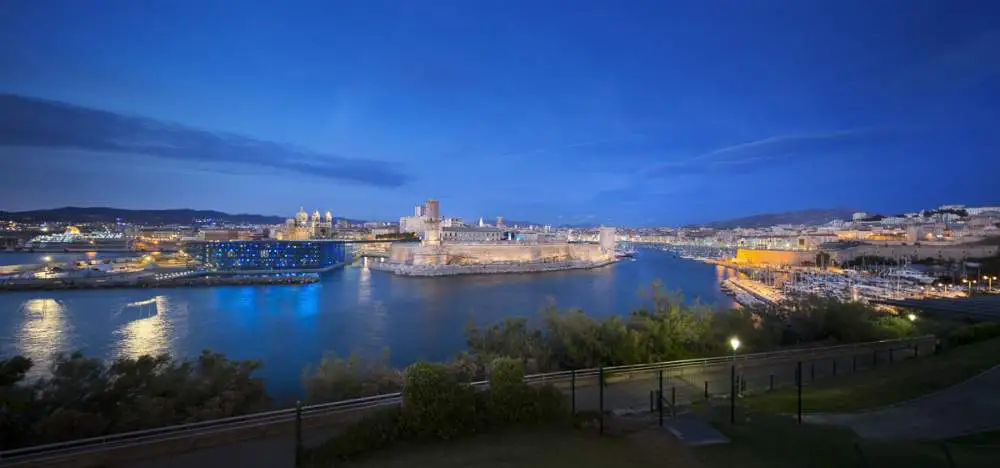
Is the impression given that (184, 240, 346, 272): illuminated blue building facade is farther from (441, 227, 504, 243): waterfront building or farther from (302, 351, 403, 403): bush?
(302, 351, 403, 403): bush

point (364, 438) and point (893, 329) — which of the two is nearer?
point (364, 438)

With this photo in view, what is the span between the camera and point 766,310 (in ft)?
29.6

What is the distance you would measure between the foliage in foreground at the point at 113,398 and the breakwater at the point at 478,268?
81.6 ft

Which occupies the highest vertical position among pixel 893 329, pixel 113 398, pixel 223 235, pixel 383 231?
pixel 383 231

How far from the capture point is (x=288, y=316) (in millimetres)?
14672

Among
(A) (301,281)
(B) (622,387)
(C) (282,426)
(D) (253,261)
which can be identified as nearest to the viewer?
(C) (282,426)

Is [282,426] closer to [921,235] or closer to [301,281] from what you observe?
[301,281]

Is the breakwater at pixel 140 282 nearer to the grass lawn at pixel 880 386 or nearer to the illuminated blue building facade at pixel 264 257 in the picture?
the illuminated blue building facade at pixel 264 257

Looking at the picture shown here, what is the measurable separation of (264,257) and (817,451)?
32.7 metres

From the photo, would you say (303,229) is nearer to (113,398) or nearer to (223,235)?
(223,235)

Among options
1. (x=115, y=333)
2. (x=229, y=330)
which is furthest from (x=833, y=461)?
(x=115, y=333)

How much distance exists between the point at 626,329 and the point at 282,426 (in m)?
3.90

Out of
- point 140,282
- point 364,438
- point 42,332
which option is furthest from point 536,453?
point 140,282

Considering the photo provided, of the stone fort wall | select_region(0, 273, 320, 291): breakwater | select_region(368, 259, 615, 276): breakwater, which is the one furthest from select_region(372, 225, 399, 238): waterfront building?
select_region(0, 273, 320, 291): breakwater
